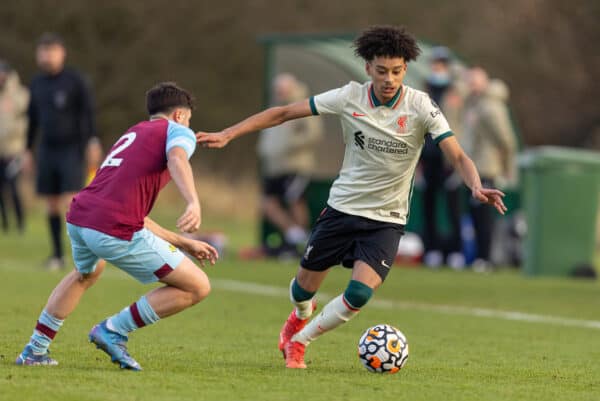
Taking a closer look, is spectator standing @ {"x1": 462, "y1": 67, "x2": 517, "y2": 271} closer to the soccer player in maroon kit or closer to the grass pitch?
the grass pitch

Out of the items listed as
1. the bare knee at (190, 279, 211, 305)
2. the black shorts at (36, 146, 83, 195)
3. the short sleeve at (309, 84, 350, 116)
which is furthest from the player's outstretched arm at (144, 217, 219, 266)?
the black shorts at (36, 146, 83, 195)

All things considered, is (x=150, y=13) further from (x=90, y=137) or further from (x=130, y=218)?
(x=130, y=218)

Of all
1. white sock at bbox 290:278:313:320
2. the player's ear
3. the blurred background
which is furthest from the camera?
the blurred background

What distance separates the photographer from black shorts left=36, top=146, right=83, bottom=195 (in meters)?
15.0

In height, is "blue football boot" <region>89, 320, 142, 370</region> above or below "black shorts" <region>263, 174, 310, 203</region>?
below

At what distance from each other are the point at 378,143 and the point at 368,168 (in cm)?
18

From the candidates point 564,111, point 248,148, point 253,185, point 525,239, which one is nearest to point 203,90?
point 248,148

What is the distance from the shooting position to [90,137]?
15141mm

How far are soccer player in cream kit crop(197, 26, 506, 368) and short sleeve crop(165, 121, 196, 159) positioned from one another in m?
0.80

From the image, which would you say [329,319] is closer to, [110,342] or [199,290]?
[199,290]

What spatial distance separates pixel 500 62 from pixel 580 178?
1926 cm

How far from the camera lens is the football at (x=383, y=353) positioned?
26.0ft

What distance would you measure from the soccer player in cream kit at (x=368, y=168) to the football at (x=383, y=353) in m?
0.24

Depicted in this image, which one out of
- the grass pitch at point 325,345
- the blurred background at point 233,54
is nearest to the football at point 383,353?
the grass pitch at point 325,345
